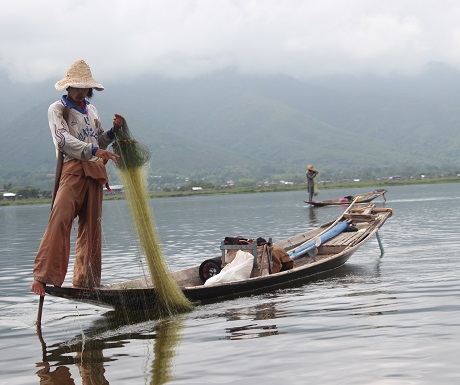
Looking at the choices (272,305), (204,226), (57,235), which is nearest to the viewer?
(57,235)

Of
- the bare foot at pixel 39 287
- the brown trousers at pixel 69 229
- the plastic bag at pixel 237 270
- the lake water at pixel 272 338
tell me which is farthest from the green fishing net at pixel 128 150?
the plastic bag at pixel 237 270

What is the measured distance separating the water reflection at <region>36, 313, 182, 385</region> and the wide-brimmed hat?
2.64m

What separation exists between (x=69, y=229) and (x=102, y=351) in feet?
5.18

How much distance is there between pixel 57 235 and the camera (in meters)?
8.17

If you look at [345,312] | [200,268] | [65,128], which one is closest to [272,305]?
[345,312]

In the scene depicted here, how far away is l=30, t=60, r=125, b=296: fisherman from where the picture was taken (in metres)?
8.18

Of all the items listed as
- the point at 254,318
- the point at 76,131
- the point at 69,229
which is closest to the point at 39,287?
the point at 69,229

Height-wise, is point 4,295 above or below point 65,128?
below

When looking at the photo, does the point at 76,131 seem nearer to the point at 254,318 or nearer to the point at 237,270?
the point at 254,318

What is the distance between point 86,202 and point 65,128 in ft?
2.88

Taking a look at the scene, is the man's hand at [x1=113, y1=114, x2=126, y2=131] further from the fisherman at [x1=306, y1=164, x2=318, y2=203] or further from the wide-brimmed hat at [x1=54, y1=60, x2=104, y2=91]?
the fisherman at [x1=306, y1=164, x2=318, y2=203]

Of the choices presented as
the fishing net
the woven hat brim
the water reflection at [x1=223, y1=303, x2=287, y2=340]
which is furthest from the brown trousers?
the water reflection at [x1=223, y1=303, x2=287, y2=340]

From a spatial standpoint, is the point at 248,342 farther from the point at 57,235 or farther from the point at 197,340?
the point at 57,235

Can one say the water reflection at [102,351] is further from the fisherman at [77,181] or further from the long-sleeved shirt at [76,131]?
the long-sleeved shirt at [76,131]
